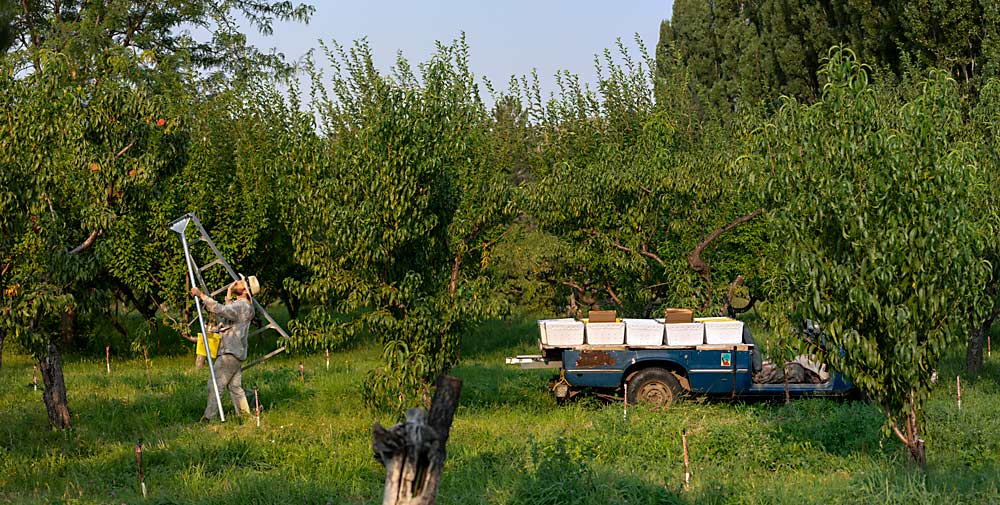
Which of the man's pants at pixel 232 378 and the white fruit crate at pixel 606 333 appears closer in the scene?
the white fruit crate at pixel 606 333

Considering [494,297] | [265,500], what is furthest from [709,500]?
[494,297]

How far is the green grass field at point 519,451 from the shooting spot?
880cm

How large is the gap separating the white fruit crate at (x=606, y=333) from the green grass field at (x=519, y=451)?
3.17ft

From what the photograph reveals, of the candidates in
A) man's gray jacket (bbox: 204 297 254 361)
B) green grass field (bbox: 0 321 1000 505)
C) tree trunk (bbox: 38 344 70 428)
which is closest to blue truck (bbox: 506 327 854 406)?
green grass field (bbox: 0 321 1000 505)

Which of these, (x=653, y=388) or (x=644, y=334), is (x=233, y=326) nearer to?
(x=644, y=334)

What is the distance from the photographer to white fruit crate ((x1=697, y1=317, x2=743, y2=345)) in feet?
44.0

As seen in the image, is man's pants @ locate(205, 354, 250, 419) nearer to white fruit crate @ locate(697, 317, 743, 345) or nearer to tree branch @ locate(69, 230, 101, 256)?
tree branch @ locate(69, 230, 101, 256)

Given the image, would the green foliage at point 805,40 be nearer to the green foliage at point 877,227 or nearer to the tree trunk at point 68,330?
the green foliage at point 877,227

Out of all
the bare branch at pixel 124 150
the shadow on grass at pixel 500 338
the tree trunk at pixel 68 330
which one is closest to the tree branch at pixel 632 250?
the shadow on grass at pixel 500 338

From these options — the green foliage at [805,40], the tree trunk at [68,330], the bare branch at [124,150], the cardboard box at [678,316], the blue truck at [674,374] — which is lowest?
the blue truck at [674,374]

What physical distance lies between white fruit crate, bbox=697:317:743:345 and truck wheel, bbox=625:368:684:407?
84 centimetres

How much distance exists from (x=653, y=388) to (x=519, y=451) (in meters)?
3.69

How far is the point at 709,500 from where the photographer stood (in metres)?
8.48

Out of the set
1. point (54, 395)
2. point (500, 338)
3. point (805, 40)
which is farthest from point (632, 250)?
point (805, 40)
